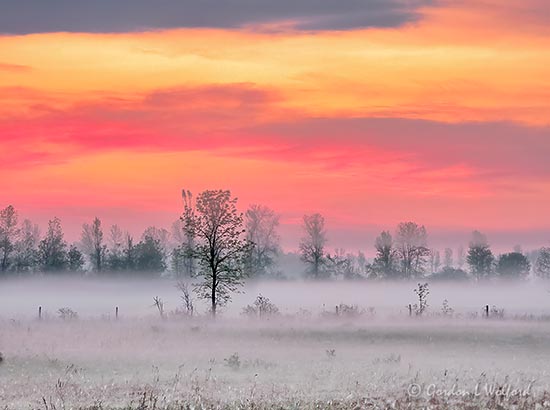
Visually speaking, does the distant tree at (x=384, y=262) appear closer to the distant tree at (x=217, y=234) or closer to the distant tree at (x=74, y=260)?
the distant tree at (x=74, y=260)

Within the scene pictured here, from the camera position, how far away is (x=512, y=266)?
556 feet

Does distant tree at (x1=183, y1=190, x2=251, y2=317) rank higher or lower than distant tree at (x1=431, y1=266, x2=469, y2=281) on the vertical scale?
higher

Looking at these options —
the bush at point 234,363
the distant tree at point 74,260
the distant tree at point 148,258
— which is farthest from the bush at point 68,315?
the distant tree at point 148,258

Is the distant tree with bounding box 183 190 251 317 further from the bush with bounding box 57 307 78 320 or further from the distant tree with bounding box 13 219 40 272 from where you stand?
the distant tree with bounding box 13 219 40 272

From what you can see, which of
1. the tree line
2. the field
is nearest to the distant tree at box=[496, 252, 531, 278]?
the tree line

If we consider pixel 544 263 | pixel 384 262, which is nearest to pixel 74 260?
pixel 384 262

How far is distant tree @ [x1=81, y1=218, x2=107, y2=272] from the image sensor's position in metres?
147

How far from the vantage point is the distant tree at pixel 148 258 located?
140 metres

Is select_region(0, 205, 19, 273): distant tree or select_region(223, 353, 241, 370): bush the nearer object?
select_region(223, 353, 241, 370): bush

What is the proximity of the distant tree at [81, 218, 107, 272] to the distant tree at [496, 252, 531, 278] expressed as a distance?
77048 mm

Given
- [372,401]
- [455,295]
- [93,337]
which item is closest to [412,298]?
[455,295]

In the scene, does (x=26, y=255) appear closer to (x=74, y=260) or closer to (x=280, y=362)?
(x=74, y=260)

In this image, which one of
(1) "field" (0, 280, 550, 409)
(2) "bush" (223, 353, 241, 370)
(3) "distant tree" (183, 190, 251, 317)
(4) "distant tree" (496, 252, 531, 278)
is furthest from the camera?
(4) "distant tree" (496, 252, 531, 278)

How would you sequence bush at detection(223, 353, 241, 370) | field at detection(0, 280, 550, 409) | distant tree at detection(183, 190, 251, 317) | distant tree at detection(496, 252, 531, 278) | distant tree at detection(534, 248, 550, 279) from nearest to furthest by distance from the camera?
field at detection(0, 280, 550, 409)
bush at detection(223, 353, 241, 370)
distant tree at detection(183, 190, 251, 317)
distant tree at detection(496, 252, 531, 278)
distant tree at detection(534, 248, 550, 279)
